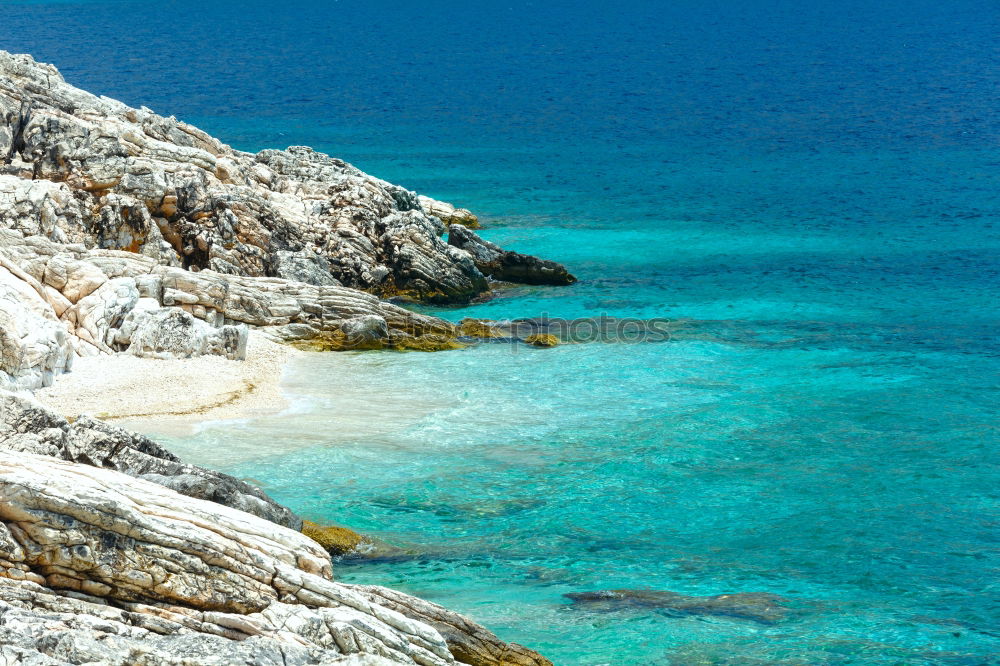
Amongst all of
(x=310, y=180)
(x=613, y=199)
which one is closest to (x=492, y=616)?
(x=310, y=180)

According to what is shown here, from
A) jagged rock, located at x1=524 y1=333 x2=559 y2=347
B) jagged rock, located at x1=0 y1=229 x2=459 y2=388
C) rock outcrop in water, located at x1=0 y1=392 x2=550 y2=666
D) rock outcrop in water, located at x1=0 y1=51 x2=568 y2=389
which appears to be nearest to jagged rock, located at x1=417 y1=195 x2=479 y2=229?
rock outcrop in water, located at x1=0 y1=51 x2=568 y2=389

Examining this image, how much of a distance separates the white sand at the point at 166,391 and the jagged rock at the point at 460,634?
11.2 meters

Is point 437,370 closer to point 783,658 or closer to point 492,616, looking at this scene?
point 492,616

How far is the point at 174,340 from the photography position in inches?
1140

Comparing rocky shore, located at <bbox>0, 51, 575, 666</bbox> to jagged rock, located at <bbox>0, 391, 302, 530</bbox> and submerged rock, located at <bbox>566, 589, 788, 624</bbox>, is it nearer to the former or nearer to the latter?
jagged rock, located at <bbox>0, 391, 302, 530</bbox>

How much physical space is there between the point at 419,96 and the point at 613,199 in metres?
42.8

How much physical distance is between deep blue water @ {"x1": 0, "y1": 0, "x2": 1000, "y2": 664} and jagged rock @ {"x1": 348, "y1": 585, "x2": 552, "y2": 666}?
106cm

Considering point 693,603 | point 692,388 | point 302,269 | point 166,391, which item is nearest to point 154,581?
point 693,603

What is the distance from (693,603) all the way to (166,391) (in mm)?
14129

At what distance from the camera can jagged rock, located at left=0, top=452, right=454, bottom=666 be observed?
12.0 m

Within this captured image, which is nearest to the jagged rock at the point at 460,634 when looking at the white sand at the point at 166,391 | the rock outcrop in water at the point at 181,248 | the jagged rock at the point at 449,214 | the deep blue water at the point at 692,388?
the deep blue water at the point at 692,388

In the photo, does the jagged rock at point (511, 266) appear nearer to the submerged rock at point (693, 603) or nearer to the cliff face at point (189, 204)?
the cliff face at point (189, 204)

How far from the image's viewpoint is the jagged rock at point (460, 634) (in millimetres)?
14320

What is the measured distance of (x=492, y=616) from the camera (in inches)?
676
